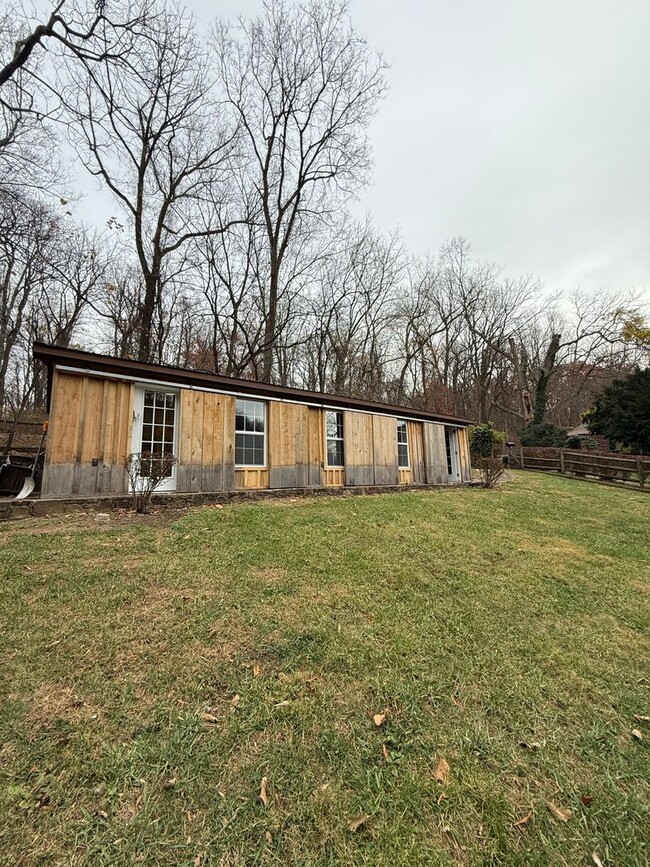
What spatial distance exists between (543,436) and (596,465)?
7030mm

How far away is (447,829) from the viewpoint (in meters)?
1.60

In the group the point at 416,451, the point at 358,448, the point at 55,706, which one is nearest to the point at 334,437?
the point at 358,448

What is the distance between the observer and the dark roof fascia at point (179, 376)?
6.46 metres

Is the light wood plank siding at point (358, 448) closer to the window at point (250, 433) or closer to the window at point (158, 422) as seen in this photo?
the window at point (250, 433)

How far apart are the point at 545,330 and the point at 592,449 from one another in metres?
13.8

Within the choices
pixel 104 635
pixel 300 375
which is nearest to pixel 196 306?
pixel 300 375

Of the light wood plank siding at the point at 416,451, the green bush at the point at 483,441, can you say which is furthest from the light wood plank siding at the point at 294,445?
the green bush at the point at 483,441

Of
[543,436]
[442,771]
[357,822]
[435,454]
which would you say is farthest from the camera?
[543,436]

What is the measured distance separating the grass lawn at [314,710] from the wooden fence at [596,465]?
1211 cm

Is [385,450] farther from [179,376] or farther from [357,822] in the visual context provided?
[357,822]

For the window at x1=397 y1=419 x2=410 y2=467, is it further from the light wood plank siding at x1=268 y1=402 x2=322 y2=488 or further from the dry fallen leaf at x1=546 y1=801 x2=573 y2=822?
the dry fallen leaf at x1=546 y1=801 x2=573 y2=822

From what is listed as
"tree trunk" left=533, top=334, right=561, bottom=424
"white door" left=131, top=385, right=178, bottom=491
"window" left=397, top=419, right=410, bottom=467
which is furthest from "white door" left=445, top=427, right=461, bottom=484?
"tree trunk" left=533, top=334, right=561, bottom=424

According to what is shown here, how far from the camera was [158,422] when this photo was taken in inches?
299

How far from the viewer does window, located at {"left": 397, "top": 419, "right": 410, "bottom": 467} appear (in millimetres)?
12060
